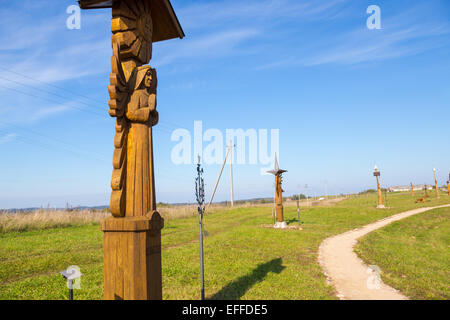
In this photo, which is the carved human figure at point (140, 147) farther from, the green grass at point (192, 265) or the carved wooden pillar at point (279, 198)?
the carved wooden pillar at point (279, 198)

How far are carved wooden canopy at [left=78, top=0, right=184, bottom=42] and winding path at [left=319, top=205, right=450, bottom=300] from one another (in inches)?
257

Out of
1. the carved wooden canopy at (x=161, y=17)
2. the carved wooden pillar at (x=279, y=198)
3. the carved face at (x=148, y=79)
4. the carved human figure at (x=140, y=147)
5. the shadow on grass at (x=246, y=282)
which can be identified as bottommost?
the shadow on grass at (x=246, y=282)

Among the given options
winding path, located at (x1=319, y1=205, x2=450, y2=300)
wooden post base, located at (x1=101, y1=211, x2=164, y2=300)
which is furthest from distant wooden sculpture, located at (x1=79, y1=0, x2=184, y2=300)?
winding path, located at (x1=319, y1=205, x2=450, y2=300)

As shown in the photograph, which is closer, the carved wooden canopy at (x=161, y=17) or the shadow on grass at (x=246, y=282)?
the carved wooden canopy at (x=161, y=17)

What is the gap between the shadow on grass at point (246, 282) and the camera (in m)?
6.42

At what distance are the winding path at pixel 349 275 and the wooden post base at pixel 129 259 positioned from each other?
17.0ft

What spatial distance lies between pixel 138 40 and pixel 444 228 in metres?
19.5

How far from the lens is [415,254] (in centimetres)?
1158

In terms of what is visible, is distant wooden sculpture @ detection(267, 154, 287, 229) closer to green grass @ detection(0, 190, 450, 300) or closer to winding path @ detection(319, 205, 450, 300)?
green grass @ detection(0, 190, 450, 300)

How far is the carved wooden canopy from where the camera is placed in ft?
12.1

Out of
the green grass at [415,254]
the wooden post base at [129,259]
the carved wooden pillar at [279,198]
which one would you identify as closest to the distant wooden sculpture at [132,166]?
the wooden post base at [129,259]
